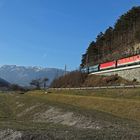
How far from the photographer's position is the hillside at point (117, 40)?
460 ft

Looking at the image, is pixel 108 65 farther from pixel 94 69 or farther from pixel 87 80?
pixel 87 80

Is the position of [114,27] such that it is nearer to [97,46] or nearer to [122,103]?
[97,46]

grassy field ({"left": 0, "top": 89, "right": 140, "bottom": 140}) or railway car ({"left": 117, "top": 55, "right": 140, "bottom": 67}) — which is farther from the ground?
railway car ({"left": 117, "top": 55, "right": 140, "bottom": 67})

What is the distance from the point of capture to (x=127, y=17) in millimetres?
166000

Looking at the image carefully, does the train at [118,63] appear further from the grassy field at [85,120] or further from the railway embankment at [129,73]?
the grassy field at [85,120]

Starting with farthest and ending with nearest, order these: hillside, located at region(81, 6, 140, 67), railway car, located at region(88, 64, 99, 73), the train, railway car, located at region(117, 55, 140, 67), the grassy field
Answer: hillside, located at region(81, 6, 140, 67)
railway car, located at region(88, 64, 99, 73)
the train
railway car, located at region(117, 55, 140, 67)
the grassy field

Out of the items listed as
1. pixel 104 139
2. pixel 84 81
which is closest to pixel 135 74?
pixel 84 81

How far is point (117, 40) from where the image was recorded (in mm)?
163000

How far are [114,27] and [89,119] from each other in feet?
508

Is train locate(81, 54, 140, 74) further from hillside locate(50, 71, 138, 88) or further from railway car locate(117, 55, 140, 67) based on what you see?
hillside locate(50, 71, 138, 88)

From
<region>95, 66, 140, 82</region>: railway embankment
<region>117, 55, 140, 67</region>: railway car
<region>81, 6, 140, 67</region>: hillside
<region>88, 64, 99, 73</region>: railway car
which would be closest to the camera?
<region>117, 55, 140, 67</region>: railway car

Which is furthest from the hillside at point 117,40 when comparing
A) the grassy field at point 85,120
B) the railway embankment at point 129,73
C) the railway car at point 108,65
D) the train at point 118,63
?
the grassy field at point 85,120

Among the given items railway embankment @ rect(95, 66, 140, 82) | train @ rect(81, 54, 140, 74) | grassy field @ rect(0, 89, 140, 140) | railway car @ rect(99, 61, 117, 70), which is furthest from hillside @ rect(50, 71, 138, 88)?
grassy field @ rect(0, 89, 140, 140)

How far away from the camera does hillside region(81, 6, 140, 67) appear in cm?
14012
